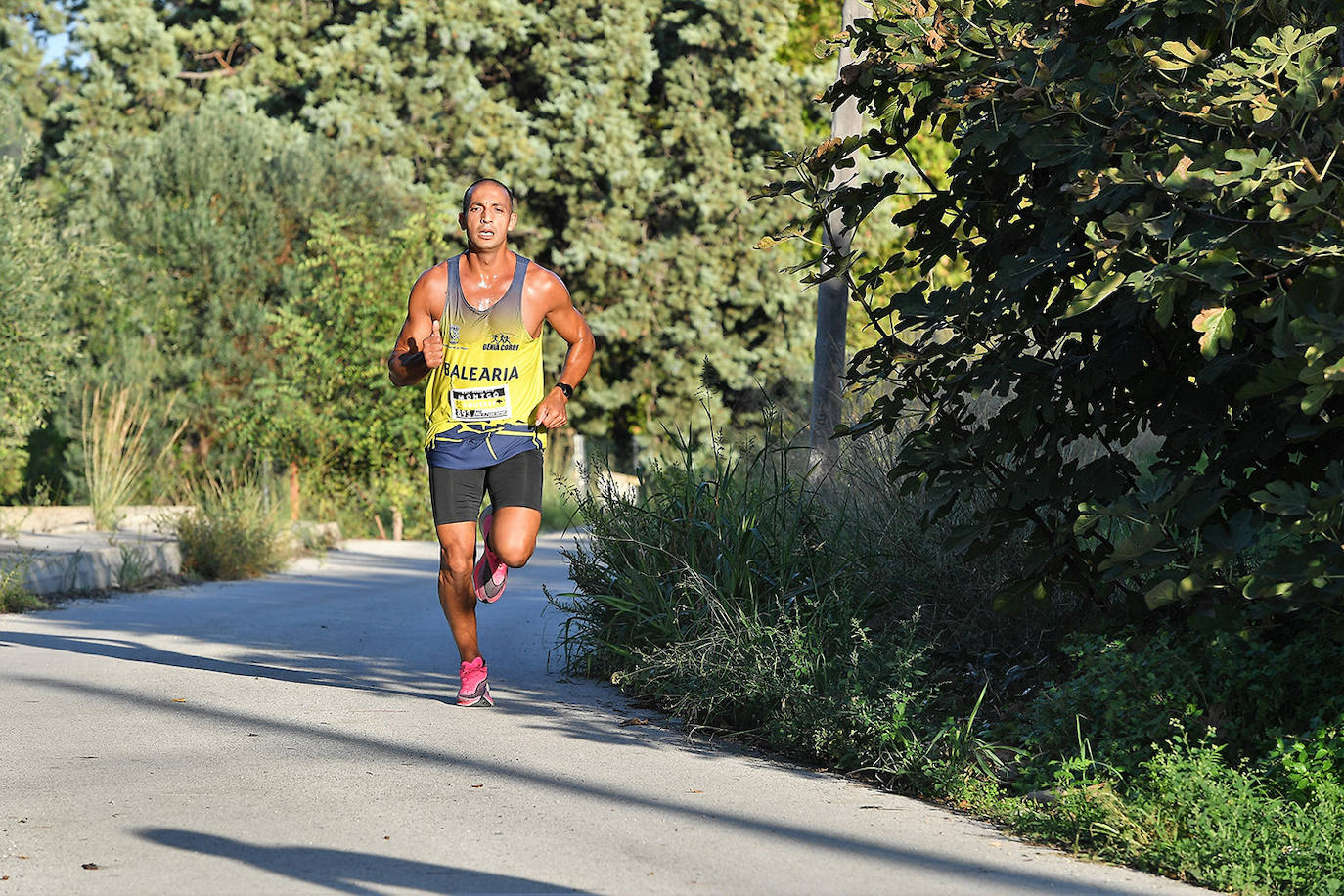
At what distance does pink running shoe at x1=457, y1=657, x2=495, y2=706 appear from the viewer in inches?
265

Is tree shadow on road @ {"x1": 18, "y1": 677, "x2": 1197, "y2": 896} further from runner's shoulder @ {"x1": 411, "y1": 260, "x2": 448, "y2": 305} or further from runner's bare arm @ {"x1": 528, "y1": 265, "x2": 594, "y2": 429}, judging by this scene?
runner's shoulder @ {"x1": 411, "y1": 260, "x2": 448, "y2": 305}

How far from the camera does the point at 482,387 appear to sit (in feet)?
22.1

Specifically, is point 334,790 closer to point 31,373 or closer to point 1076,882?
point 1076,882

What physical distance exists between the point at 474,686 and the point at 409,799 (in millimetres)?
1869

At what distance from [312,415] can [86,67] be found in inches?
513

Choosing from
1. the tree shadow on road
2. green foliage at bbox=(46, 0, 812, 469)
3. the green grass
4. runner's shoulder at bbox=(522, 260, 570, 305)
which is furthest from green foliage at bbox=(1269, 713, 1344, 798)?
green foliage at bbox=(46, 0, 812, 469)

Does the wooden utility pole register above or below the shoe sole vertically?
above

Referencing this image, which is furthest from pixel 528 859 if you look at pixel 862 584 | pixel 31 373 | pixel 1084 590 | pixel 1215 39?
pixel 31 373

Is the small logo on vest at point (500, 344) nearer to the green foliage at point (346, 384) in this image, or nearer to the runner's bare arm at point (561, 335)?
the runner's bare arm at point (561, 335)

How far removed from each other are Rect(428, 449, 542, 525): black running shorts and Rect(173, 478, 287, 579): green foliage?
7.34 m

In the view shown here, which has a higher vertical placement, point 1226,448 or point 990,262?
point 990,262

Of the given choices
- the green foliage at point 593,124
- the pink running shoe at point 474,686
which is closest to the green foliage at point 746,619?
the pink running shoe at point 474,686

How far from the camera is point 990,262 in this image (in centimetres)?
557

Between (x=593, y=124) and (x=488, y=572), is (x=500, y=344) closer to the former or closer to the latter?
(x=488, y=572)
